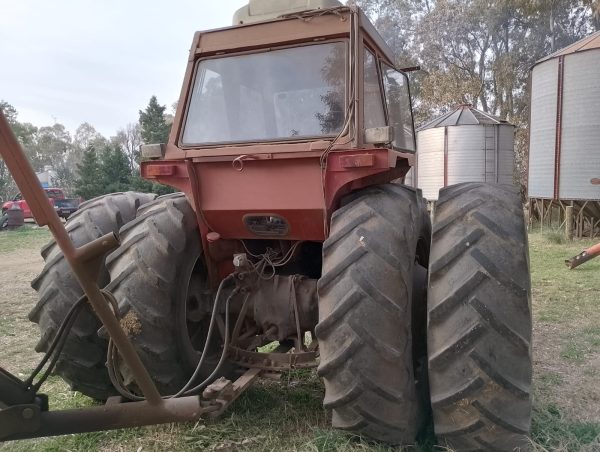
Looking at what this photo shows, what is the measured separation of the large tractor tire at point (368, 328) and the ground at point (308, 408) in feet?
0.75

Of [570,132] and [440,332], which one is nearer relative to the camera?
[440,332]

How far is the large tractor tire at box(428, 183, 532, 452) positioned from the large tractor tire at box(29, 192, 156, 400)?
2020 millimetres

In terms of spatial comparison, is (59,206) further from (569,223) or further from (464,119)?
(569,223)

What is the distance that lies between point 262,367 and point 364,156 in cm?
143

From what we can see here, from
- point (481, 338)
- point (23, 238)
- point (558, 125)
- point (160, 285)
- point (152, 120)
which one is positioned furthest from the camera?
point (152, 120)

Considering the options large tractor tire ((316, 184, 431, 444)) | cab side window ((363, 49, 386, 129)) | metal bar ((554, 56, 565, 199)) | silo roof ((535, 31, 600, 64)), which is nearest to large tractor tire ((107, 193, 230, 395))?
large tractor tire ((316, 184, 431, 444))

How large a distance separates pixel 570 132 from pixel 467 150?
4.21 m

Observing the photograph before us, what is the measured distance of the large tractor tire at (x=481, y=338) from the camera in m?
2.39

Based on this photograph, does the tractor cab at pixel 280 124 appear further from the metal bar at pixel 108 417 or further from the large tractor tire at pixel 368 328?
the metal bar at pixel 108 417

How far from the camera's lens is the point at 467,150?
1633 centimetres

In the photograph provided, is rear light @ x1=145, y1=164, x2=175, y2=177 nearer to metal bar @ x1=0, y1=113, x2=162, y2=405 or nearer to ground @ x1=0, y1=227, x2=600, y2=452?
metal bar @ x1=0, y1=113, x2=162, y2=405

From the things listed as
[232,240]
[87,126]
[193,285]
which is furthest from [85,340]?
[87,126]

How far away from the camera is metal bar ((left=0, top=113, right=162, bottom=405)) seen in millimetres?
1762

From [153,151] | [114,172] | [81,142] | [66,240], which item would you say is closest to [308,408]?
[153,151]
